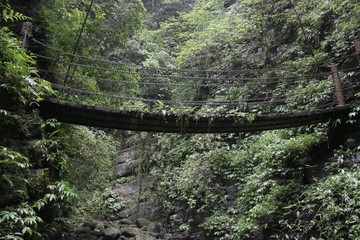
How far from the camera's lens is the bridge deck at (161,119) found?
4.07m

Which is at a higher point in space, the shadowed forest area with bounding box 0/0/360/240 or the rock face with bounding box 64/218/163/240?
the shadowed forest area with bounding box 0/0/360/240

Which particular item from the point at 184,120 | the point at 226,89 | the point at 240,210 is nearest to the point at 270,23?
the point at 226,89

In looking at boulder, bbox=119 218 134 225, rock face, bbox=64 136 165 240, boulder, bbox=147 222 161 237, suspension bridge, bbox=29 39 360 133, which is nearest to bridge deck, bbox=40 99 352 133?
suspension bridge, bbox=29 39 360 133

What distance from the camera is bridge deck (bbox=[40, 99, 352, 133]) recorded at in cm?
407

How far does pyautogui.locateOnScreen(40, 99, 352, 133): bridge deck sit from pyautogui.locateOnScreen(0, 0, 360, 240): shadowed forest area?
0.32 ft

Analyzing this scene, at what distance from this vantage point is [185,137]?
29.5 ft

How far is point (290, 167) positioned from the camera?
17.7ft

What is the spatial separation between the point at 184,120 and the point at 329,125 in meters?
2.34

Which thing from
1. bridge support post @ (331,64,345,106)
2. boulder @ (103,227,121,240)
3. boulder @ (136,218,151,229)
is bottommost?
boulder @ (103,227,121,240)

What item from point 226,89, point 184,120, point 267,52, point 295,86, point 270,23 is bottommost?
point 184,120

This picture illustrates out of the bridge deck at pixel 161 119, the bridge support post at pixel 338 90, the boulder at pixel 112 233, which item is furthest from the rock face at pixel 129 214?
the bridge support post at pixel 338 90

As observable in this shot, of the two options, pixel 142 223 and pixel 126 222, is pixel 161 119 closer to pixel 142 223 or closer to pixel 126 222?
pixel 142 223

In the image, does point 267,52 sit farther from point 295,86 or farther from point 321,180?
point 321,180

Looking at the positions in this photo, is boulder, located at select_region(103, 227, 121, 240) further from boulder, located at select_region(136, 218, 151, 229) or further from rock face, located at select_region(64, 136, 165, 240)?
boulder, located at select_region(136, 218, 151, 229)
